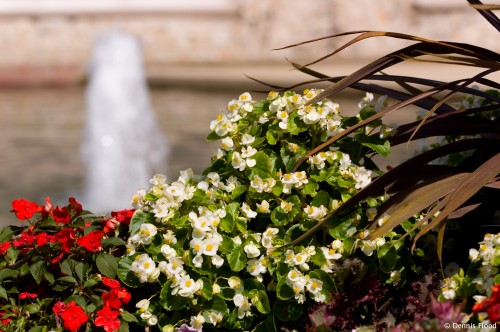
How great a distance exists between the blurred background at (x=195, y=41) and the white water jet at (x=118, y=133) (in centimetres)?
20

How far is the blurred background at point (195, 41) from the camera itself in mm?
10891

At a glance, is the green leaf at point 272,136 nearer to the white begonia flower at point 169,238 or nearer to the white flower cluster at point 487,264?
the white begonia flower at point 169,238

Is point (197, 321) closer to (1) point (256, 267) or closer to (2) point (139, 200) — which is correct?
(1) point (256, 267)

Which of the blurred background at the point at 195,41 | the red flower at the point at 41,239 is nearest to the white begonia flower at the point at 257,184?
the red flower at the point at 41,239

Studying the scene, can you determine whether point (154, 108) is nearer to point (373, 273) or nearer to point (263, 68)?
point (263, 68)

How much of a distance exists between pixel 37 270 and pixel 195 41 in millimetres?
10685

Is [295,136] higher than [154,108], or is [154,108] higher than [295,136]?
[154,108]

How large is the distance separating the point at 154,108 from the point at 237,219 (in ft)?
24.6

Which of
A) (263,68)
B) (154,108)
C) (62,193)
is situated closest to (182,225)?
(62,193)

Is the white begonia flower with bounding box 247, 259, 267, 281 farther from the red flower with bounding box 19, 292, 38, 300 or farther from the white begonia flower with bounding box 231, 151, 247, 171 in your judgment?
the red flower with bounding box 19, 292, 38, 300

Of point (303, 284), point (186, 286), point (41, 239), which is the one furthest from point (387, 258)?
point (41, 239)

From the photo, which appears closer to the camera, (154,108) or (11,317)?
(11,317)

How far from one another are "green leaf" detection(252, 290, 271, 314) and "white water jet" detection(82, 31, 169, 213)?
2.91 metres

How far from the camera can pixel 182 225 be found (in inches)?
115
